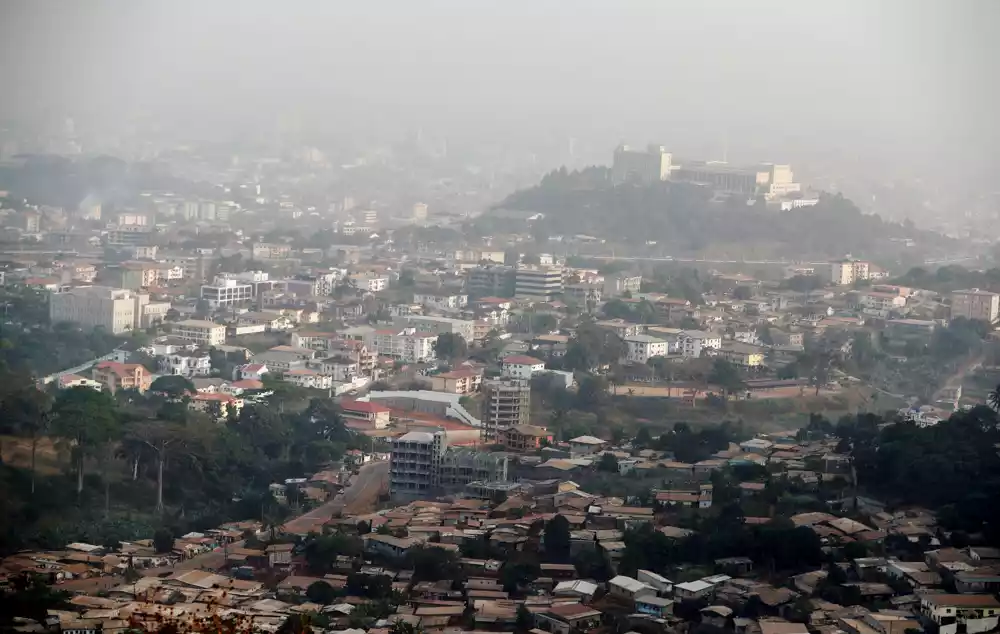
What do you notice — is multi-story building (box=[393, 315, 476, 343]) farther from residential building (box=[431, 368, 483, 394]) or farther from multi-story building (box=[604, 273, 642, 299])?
multi-story building (box=[604, 273, 642, 299])

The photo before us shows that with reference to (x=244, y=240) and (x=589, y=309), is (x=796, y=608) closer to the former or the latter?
(x=589, y=309)

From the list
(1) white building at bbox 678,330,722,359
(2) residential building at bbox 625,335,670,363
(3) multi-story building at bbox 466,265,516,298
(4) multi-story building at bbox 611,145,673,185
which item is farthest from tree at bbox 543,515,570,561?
(4) multi-story building at bbox 611,145,673,185

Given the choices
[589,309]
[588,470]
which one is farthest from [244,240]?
[588,470]

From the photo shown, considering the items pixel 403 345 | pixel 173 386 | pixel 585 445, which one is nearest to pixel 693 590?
pixel 585 445

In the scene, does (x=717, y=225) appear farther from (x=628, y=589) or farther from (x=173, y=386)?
(x=628, y=589)

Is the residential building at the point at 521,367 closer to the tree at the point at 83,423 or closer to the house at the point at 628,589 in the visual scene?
the tree at the point at 83,423

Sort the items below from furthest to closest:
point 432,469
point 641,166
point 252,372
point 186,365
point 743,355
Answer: point 641,166 → point 743,355 → point 186,365 → point 252,372 → point 432,469

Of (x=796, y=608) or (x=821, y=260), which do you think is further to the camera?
(x=821, y=260)
